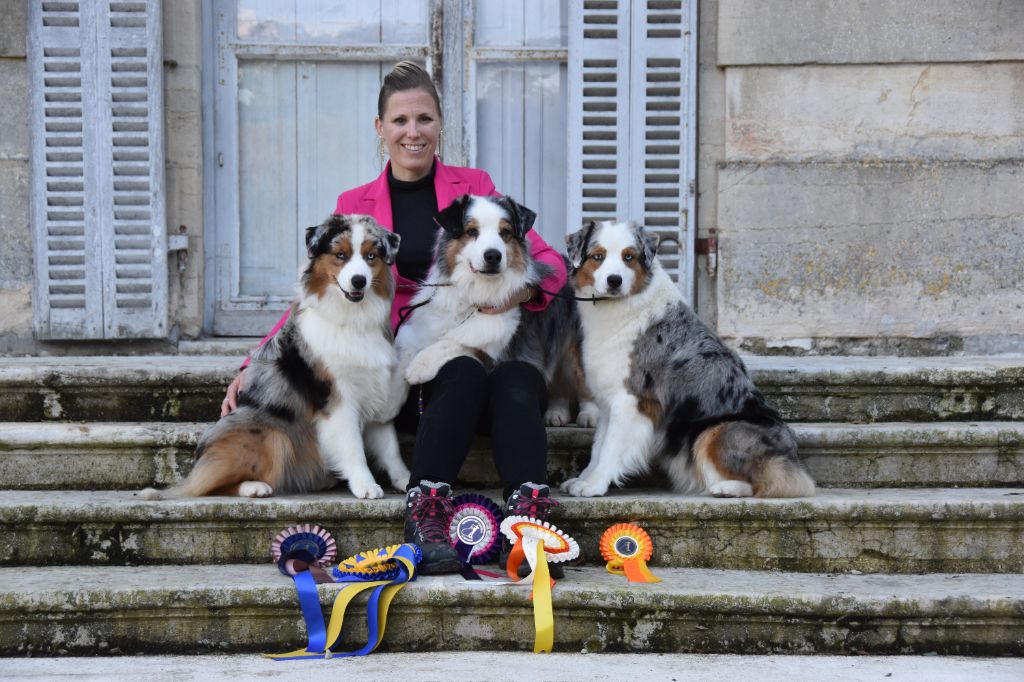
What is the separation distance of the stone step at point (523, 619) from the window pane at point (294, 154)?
250 cm

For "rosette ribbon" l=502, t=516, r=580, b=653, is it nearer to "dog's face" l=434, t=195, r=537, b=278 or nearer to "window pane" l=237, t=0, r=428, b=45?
"dog's face" l=434, t=195, r=537, b=278

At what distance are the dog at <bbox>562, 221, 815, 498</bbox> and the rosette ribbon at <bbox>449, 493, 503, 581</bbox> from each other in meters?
0.42

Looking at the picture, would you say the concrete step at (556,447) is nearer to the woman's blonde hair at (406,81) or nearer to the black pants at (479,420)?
the black pants at (479,420)

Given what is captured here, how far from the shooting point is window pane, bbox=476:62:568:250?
16.8 ft

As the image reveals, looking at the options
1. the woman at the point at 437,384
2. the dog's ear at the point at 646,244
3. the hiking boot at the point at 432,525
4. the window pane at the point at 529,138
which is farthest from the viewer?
the window pane at the point at 529,138

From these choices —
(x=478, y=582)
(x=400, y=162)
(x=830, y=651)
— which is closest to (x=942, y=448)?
(x=830, y=651)

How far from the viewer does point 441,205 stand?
3.90 meters

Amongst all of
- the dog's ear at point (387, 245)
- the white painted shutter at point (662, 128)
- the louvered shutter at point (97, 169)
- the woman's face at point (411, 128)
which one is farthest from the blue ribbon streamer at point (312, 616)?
the white painted shutter at point (662, 128)

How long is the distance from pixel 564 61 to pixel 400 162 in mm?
1549

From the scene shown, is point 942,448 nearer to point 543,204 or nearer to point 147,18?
point 543,204

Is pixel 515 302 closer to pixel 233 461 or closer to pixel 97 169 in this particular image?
pixel 233 461

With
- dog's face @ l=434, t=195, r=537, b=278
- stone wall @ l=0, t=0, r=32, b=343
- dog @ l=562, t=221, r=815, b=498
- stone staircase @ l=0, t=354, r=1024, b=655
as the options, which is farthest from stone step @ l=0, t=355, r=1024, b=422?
dog's face @ l=434, t=195, r=537, b=278

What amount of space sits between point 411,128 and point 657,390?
125 centimetres

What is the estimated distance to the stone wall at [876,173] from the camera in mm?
4711
